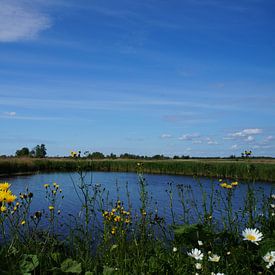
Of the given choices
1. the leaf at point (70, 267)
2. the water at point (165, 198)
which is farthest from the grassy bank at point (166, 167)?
the leaf at point (70, 267)

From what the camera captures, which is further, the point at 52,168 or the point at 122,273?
the point at 52,168

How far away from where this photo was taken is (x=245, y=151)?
3.36 meters

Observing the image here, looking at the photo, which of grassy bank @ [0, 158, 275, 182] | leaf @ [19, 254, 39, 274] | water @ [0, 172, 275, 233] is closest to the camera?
leaf @ [19, 254, 39, 274]

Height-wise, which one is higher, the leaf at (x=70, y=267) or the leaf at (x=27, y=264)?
the leaf at (x=27, y=264)

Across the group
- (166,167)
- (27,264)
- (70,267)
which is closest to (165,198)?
(70,267)

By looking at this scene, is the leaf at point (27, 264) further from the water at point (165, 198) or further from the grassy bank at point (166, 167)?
the grassy bank at point (166, 167)

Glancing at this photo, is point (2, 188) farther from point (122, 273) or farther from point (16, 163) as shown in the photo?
point (16, 163)

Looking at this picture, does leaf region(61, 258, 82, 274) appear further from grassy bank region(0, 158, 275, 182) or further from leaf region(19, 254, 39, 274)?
grassy bank region(0, 158, 275, 182)

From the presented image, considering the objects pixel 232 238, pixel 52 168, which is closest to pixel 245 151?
pixel 232 238

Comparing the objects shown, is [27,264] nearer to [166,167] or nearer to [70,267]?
[70,267]

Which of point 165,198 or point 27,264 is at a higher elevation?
point 27,264

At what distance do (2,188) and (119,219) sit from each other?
72.1 inches

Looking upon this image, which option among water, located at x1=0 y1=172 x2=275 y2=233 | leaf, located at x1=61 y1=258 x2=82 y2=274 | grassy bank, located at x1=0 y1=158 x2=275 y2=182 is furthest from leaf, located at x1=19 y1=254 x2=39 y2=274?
grassy bank, located at x1=0 y1=158 x2=275 y2=182

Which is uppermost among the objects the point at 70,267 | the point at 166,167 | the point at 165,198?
the point at 166,167
